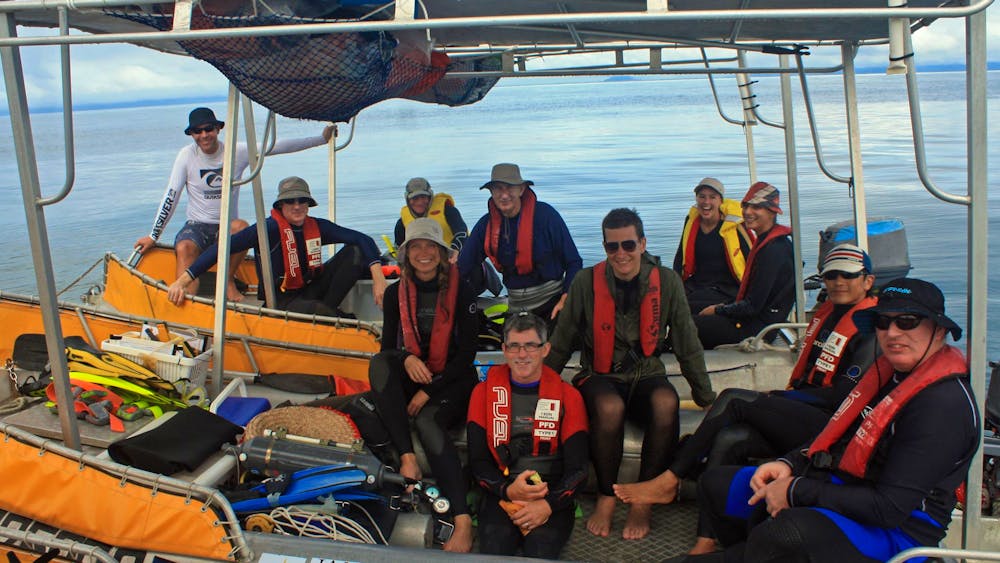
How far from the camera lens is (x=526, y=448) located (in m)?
3.23

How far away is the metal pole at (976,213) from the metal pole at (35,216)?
296 centimetres

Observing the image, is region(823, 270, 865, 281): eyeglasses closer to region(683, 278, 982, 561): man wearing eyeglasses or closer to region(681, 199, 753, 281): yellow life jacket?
region(683, 278, 982, 561): man wearing eyeglasses

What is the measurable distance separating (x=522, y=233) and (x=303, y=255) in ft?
5.26

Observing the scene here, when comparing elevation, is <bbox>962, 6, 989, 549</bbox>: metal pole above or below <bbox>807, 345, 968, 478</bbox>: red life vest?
above

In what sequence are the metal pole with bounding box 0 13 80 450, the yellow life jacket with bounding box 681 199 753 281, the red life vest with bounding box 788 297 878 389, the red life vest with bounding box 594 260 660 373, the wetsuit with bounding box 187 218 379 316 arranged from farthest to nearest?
1. the wetsuit with bounding box 187 218 379 316
2. the yellow life jacket with bounding box 681 199 753 281
3. the red life vest with bounding box 594 260 660 373
4. the red life vest with bounding box 788 297 878 389
5. the metal pole with bounding box 0 13 80 450

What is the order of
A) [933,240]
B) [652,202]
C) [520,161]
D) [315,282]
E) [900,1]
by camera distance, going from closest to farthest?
[900,1], [315,282], [933,240], [652,202], [520,161]

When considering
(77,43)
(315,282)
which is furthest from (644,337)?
(315,282)

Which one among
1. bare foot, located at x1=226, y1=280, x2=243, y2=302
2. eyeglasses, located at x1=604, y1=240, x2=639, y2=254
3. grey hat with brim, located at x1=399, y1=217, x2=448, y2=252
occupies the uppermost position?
grey hat with brim, located at x1=399, y1=217, x2=448, y2=252

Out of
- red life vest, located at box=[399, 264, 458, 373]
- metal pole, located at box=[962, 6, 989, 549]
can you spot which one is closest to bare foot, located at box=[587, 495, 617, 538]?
red life vest, located at box=[399, 264, 458, 373]

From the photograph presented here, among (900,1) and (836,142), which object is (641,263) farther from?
(836,142)

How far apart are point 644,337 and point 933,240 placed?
29.4 ft

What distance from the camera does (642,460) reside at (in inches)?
129

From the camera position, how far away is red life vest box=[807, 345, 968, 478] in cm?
237

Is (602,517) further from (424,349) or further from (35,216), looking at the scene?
(35,216)
